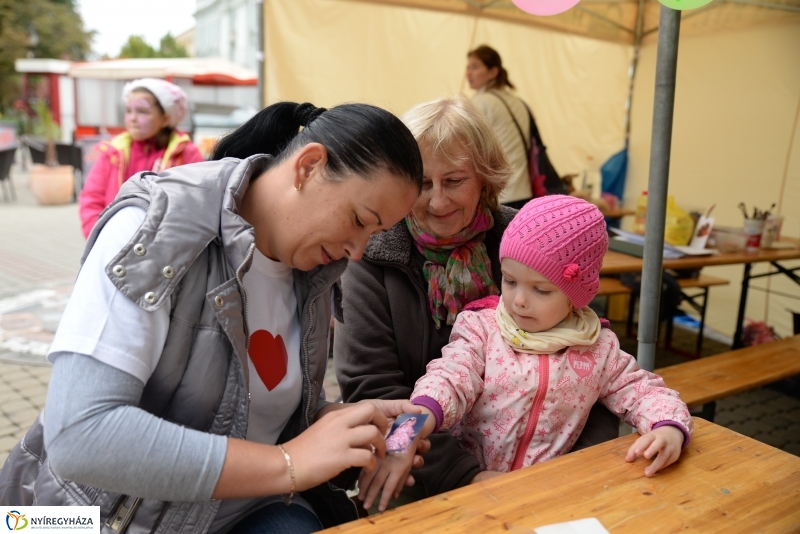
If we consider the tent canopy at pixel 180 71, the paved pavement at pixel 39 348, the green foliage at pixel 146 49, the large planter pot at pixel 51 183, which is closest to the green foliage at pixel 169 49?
the green foliage at pixel 146 49

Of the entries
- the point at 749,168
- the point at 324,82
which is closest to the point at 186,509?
the point at 324,82

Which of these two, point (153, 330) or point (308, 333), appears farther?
point (308, 333)

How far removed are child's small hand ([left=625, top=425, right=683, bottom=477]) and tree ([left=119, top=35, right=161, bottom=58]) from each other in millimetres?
39533

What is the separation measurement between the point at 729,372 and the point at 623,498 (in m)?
2.31

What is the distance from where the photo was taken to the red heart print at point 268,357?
1502 millimetres

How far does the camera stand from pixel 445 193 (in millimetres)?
1994

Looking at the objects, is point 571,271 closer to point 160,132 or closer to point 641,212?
point 641,212

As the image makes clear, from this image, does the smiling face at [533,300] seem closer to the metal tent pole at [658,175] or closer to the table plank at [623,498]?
the table plank at [623,498]

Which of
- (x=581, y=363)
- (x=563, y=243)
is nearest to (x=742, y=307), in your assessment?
(x=581, y=363)

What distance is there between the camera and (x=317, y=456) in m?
1.21

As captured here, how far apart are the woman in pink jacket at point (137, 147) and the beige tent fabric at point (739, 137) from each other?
4.87 metres

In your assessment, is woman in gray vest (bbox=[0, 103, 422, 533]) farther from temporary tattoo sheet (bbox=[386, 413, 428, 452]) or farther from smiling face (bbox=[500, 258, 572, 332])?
smiling face (bbox=[500, 258, 572, 332])

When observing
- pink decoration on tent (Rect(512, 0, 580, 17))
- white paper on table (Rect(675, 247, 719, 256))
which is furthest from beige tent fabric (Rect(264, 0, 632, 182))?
pink decoration on tent (Rect(512, 0, 580, 17))

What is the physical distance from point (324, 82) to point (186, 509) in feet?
14.5
